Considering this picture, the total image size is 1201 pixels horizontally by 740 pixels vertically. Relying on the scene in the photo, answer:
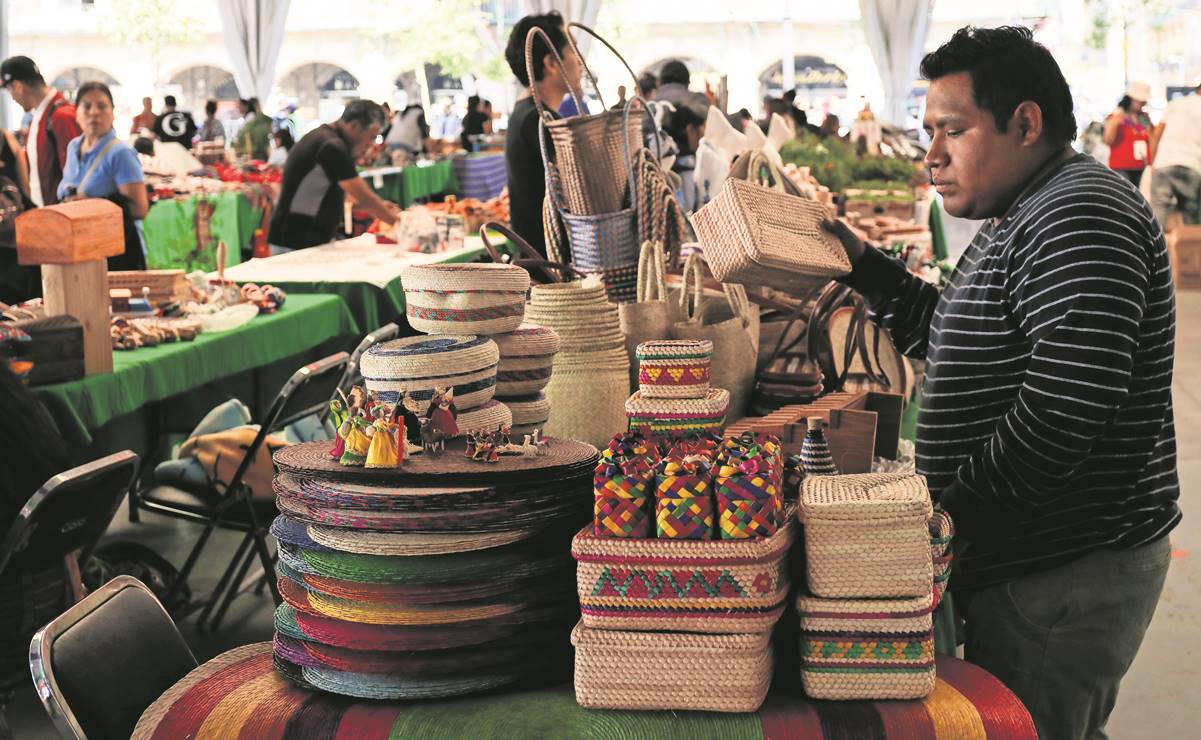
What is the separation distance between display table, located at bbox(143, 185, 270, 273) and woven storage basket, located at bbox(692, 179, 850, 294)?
22.9ft

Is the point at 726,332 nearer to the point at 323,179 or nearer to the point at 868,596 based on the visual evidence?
the point at 868,596

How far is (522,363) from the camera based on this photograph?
1.93 metres

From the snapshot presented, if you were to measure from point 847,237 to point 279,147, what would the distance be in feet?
35.9

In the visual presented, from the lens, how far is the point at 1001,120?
→ 1710 millimetres

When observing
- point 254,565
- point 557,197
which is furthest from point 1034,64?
point 254,565

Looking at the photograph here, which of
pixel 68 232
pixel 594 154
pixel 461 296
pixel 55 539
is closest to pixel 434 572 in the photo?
pixel 461 296

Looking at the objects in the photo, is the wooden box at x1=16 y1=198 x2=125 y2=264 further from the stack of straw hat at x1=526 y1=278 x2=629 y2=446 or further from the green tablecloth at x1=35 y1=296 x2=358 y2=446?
the stack of straw hat at x1=526 y1=278 x2=629 y2=446

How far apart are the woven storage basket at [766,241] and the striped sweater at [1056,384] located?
227 mm

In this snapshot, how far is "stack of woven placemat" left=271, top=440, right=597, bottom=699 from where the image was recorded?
55.6 inches

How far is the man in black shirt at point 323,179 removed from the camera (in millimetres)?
5922

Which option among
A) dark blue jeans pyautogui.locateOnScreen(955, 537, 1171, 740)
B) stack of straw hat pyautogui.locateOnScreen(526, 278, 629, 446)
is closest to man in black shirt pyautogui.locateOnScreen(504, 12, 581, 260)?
stack of straw hat pyautogui.locateOnScreen(526, 278, 629, 446)

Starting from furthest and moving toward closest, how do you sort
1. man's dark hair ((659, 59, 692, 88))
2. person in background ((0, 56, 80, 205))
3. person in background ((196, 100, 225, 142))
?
1. person in background ((196, 100, 225, 142))
2. man's dark hair ((659, 59, 692, 88))
3. person in background ((0, 56, 80, 205))

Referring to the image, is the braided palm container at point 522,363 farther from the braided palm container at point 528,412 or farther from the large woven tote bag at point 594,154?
the large woven tote bag at point 594,154

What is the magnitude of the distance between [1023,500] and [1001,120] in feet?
1.61
